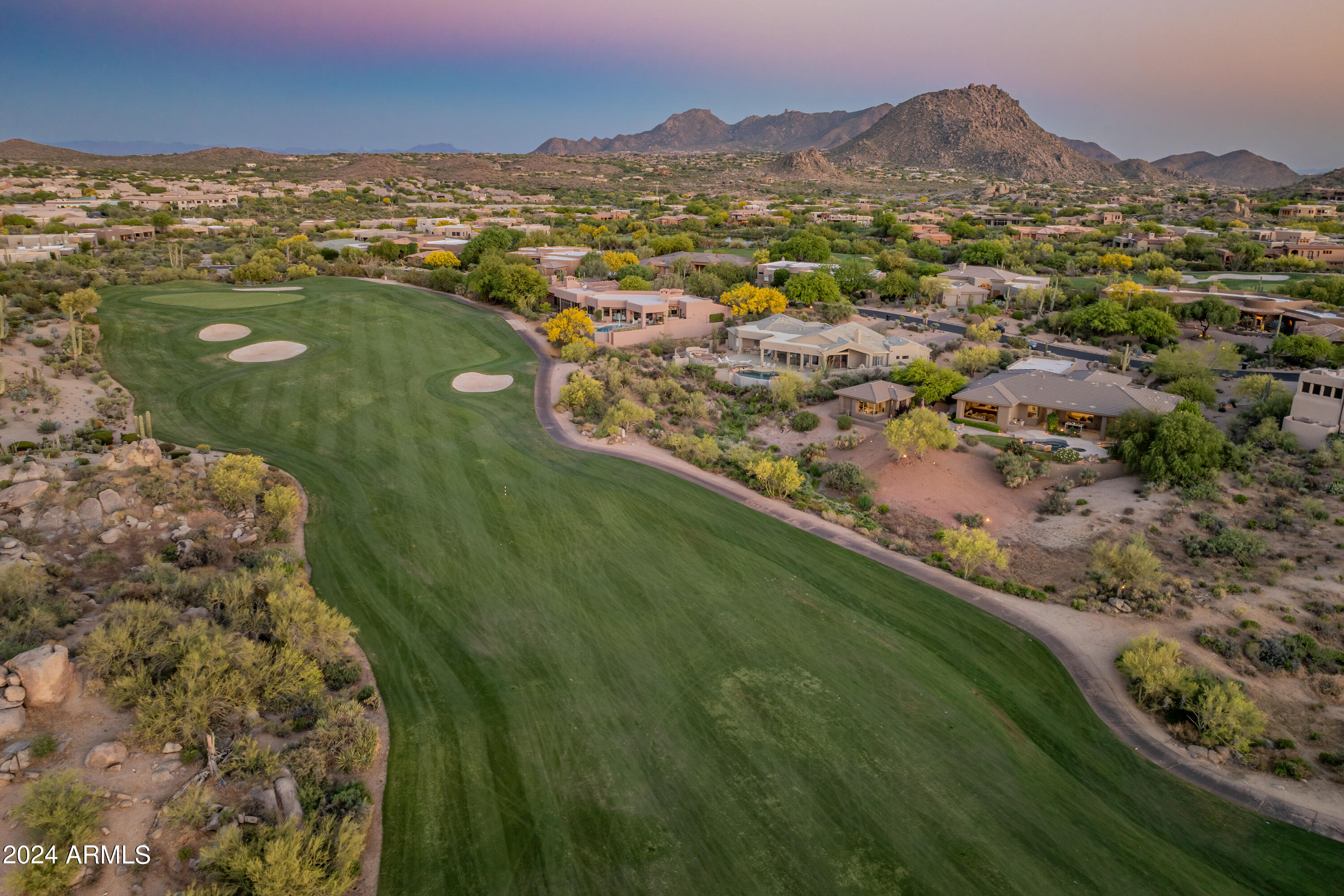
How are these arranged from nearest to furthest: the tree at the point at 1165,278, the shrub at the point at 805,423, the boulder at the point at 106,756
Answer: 1. the boulder at the point at 106,756
2. the shrub at the point at 805,423
3. the tree at the point at 1165,278

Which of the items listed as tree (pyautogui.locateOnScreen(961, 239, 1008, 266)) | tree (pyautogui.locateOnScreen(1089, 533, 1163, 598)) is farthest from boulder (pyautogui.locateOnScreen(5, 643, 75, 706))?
tree (pyautogui.locateOnScreen(961, 239, 1008, 266))

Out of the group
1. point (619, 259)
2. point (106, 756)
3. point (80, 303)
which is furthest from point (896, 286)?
point (106, 756)

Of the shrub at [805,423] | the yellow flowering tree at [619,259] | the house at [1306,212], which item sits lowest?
the shrub at [805,423]

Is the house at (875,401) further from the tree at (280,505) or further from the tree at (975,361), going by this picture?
the tree at (280,505)

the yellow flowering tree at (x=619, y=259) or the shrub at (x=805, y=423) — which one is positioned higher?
the yellow flowering tree at (x=619, y=259)

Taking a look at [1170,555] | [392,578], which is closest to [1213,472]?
[1170,555]

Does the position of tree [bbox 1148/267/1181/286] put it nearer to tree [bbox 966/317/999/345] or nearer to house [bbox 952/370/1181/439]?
tree [bbox 966/317/999/345]

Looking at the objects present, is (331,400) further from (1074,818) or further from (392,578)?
(1074,818)

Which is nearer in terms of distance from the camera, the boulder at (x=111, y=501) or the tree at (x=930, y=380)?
the boulder at (x=111, y=501)

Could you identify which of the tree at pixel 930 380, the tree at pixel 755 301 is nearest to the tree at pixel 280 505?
the tree at pixel 930 380
